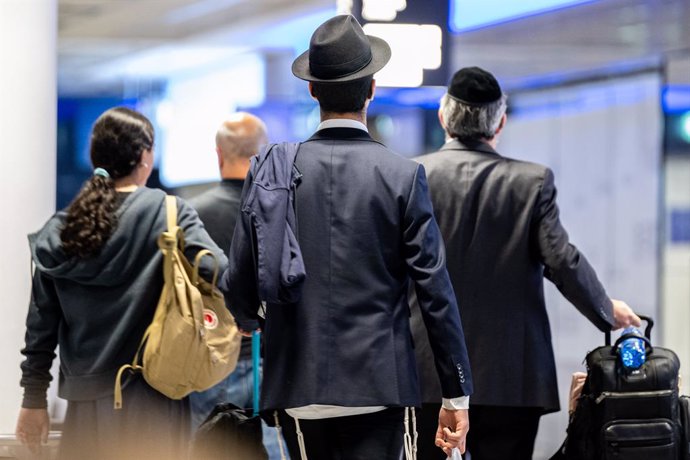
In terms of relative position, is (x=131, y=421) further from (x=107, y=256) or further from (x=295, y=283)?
(x=295, y=283)

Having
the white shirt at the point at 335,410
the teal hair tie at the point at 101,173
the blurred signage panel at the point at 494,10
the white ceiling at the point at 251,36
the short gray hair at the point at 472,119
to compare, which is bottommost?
the white shirt at the point at 335,410

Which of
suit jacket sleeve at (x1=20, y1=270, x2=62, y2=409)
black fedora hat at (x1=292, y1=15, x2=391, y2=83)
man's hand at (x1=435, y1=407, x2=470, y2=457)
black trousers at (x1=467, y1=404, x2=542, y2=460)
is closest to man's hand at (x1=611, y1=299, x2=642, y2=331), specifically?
black trousers at (x1=467, y1=404, x2=542, y2=460)

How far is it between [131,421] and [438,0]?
2496 mm

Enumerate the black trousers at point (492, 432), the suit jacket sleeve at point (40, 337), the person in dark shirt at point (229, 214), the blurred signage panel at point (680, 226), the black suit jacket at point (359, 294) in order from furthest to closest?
the blurred signage panel at point (680, 226)
the person in dark shirt at point (229, 214)
the black trousers at point (492, 432)
the suit jacket sleeve at point (40, 337)
the black suit jacket at point (359, 294)

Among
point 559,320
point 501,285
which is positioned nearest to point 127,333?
point 501,285

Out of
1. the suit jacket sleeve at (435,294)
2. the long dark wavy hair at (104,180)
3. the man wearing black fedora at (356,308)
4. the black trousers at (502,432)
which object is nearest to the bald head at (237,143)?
the long dark wavy hair at (104,180)

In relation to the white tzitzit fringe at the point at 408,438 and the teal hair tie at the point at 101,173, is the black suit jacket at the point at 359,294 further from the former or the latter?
the teal hair tie at the point at 101,173

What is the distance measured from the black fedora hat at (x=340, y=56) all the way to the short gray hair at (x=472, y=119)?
1048 millimetres

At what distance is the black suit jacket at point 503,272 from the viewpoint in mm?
3803

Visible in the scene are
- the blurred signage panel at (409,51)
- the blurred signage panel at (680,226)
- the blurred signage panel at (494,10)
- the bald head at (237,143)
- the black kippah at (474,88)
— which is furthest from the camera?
the blurred signage panel at (680,226)

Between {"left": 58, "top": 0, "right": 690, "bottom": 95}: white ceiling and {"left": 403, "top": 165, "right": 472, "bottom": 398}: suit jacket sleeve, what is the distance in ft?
13.8

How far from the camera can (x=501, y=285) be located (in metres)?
3.81

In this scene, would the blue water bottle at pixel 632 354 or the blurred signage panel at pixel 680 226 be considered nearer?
the blue water bottle at pixel 632 354

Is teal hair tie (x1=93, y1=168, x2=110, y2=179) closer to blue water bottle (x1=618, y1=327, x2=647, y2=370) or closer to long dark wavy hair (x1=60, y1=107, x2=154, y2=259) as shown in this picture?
long dark wavy hair (x1=60, y1=107, x2=154, y2=259)
